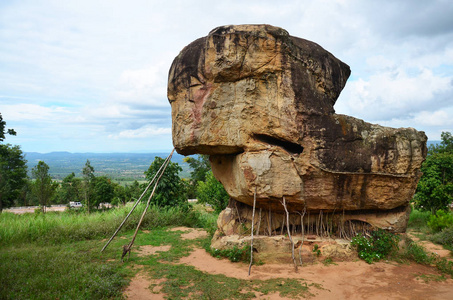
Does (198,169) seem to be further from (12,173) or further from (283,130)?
(283,130)

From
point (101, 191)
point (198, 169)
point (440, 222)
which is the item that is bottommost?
point (101, 191)

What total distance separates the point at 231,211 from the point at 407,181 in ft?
16.7

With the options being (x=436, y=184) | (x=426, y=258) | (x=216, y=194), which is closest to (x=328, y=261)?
(x=426, y=258)

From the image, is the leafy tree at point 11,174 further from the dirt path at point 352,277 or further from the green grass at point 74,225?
the dirt path at point 352,277

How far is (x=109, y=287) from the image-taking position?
18.0ft

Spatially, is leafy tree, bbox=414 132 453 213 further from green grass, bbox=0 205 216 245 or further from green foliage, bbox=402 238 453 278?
green grass, bbox=0 205 216 245

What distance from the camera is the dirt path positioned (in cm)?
585

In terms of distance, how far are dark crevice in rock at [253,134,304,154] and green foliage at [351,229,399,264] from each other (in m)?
2.88

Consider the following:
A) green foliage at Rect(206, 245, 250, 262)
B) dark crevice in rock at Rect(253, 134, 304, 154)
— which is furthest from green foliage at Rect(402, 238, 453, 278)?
green foliage at Rect(206, 245, 250, 262)

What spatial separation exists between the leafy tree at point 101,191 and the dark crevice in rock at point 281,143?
77.3 ft

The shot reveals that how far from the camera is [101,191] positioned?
90.8 ft

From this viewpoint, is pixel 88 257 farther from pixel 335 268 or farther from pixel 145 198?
pixel 145 198

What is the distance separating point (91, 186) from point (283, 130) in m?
23.1

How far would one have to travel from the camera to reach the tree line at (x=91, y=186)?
1420 centimetres
